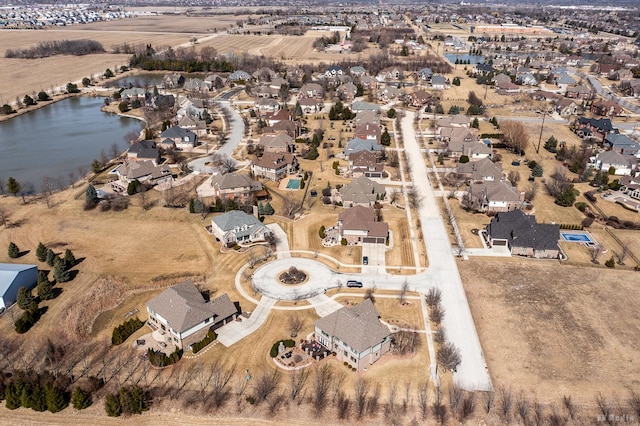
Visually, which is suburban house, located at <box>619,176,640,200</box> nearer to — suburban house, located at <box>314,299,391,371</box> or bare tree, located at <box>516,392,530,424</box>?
bare tree, located at <box>516,392,530,424</box>

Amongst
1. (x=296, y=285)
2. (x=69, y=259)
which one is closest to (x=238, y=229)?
(x=296, y=285)

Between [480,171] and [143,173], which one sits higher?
[143,173]

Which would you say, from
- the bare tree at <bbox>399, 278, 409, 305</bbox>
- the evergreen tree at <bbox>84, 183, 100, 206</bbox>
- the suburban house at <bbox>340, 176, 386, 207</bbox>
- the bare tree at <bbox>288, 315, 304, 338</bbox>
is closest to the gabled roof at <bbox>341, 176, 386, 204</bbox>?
the suburban house at <bbox>340, 176, 386, 207</bbox>

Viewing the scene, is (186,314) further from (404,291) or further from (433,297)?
(433,297)

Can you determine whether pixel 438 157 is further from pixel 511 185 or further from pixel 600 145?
pixel 600 145

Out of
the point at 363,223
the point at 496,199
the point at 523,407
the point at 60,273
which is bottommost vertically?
the point at 523,407

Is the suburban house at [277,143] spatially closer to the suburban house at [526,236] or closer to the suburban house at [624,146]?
the suburban house at [526,236]
